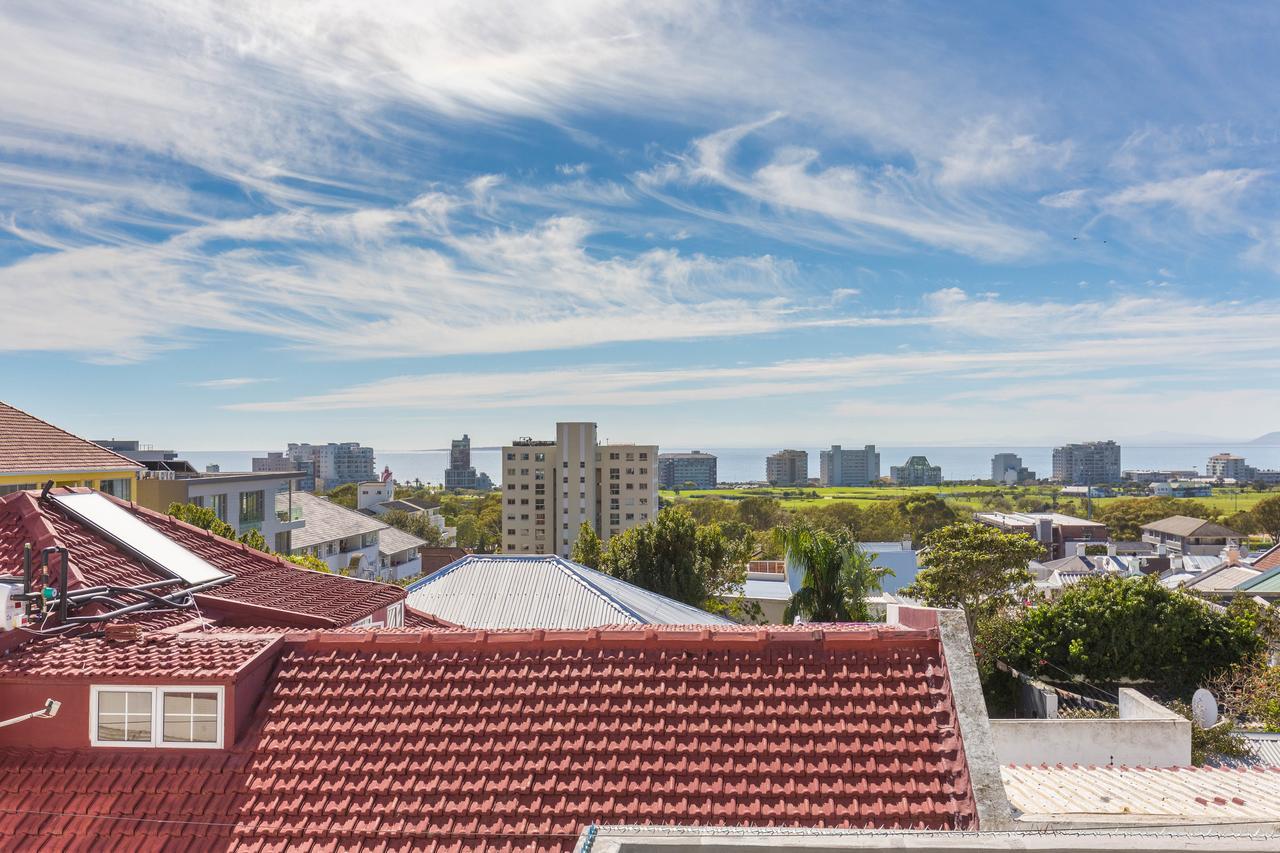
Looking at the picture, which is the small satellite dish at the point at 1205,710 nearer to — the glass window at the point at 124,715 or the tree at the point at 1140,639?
the tree at the point at 1140,639

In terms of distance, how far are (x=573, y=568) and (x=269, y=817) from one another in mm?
18703

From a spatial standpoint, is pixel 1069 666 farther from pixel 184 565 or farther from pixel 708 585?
pixel 184 565

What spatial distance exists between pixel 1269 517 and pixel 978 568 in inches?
4333

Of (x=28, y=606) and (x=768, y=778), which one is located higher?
(x=28, y=606)

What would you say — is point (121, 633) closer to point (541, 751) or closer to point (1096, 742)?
point (541, 751)

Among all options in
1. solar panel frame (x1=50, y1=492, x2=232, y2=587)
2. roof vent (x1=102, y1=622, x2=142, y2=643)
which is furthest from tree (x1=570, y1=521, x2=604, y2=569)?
roof vent (x1=102, y1=622, x2=142, y2=643)

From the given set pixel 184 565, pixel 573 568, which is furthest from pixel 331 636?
pixel 573 568

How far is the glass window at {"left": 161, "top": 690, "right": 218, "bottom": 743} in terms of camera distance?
24.9ft

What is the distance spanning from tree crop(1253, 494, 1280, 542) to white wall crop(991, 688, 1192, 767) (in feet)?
412

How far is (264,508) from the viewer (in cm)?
4544

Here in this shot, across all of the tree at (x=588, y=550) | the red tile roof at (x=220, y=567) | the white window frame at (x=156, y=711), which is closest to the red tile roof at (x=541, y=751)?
the white window frame at (x=156, y=711)

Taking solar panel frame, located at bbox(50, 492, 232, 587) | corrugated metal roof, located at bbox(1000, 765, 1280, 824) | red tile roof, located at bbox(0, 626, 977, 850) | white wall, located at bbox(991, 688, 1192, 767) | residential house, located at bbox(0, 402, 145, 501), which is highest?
residential house, located at bbox(0, 402, 145, 501)

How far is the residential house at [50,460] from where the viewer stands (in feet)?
64.6

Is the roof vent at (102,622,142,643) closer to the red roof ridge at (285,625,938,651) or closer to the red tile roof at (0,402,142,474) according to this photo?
the red roof ridge at (285,625,938,651)
